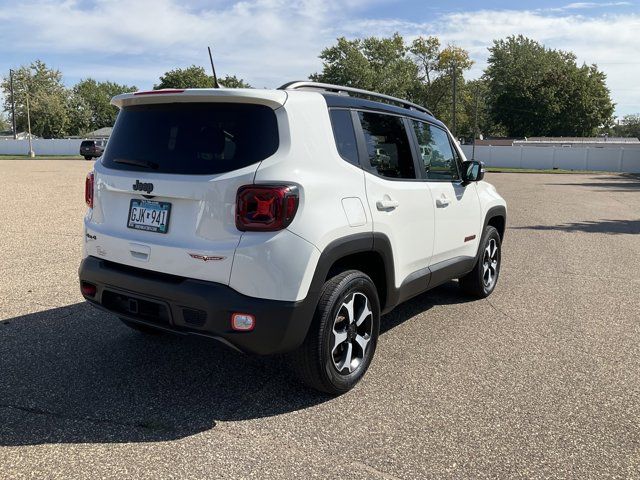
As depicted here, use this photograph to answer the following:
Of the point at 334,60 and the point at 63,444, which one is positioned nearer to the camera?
the point at 63,444

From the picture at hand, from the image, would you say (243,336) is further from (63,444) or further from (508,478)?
(508,478)

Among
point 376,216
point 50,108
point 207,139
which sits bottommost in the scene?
point 376,216

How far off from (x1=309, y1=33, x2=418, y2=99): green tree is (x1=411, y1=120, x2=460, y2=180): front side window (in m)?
71.6

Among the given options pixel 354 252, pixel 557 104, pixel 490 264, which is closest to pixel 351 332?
pixel 354 252

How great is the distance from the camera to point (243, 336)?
2988mm

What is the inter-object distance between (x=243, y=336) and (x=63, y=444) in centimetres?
106

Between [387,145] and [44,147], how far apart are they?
220 feet

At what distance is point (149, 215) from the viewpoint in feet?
10.8

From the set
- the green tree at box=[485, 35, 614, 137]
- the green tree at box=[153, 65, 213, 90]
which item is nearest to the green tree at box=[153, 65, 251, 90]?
the green tree at box=[153, 65, 213, 90]

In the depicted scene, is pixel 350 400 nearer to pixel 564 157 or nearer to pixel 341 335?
pixel 341 335

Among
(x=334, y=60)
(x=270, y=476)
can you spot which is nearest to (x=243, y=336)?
(x=270, y=476)

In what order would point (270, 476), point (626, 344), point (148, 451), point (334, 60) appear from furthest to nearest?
point (334, 60), point (626, 344), point (148, 451), point (270, 476)

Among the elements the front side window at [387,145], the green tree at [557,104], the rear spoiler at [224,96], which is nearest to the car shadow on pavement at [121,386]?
the rear spoiler at [224,96]

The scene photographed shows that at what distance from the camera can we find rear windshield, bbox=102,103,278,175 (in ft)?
10.1
